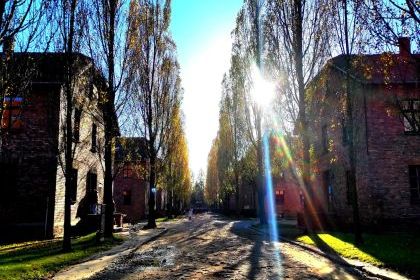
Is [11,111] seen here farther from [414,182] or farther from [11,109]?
[414,182]

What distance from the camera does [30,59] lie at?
29.0ft

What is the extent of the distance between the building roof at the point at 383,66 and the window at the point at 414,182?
4.50 meters

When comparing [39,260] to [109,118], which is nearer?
[39,260]

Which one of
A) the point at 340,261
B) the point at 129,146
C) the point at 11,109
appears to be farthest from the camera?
the point at 129,146

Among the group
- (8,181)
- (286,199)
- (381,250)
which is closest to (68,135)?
(8,181)

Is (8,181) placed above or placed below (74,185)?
above

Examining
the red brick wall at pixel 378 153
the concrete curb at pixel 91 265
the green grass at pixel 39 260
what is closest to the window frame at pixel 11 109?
the green grass at pixel 39 260

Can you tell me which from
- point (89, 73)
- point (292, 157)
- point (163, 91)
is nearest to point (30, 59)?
point (89, 73)

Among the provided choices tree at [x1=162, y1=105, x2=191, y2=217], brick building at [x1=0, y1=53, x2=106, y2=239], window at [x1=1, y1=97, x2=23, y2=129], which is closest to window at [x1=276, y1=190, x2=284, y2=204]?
tree at [x1=162, y1=105, x2=191, y2=217]

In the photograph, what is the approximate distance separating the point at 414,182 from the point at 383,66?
38.0 feet

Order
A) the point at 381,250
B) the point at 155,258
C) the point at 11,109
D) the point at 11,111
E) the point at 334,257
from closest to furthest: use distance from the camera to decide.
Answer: the point at 11,109 < the point at 334,257 < the point at 155,258 < the point at 381,250 < the point at 11,111

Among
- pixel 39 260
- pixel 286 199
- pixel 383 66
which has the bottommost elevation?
pixel 39 260

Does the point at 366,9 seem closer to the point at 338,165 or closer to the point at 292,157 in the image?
the point at 292,157

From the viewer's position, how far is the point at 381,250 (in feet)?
39.5
